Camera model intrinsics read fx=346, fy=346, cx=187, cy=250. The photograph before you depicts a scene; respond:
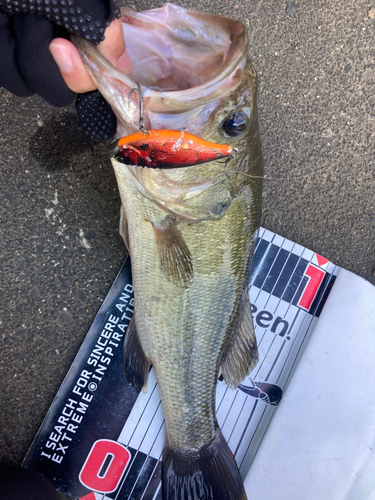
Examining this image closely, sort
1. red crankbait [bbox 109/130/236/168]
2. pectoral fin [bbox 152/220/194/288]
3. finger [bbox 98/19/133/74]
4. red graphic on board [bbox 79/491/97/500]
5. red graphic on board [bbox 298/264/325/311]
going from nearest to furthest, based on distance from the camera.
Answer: red crankbait [bbox 109/130/236/168] → finger [bbox 98/19/133/74] → pectoral fin [bbox 152/220/194/288] → red graphic on board [bbox 79/491/97/500] → red graphic on board [bbox 298/264/325/311]

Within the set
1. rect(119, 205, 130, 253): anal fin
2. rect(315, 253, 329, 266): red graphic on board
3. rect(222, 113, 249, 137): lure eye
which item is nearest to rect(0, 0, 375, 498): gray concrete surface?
rect(315, 253, 329, 266): red graphic on board

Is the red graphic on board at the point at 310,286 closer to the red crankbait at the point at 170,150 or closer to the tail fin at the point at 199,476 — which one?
the tail fin at the point at 199,476

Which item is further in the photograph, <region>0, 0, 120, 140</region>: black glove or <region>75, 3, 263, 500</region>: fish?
<region>75, 3, 263, 500</region>: fish

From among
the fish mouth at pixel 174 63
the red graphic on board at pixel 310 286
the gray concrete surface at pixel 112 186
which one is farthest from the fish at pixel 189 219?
the red graphic on board at pixel 310 286

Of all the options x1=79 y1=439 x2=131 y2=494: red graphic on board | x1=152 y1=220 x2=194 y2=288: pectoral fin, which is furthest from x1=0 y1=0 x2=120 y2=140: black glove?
x1=79 y1=439 x2=131 y2=494: red graphic on board

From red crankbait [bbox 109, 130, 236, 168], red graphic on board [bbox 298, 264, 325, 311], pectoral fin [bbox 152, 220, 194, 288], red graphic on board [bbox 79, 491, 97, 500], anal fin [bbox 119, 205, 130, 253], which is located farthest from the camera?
red graphic on board [bbox 298, 264, 325, 311]

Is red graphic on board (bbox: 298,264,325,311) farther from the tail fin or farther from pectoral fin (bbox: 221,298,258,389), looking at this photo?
the tail fin

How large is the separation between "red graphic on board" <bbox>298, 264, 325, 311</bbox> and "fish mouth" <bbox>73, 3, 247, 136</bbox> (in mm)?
1197

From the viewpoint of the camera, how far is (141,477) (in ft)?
5.90

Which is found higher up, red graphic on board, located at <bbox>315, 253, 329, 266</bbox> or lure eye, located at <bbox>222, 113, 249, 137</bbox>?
lure eye, located at <bbox>222, 113, 249, 137</bbox>

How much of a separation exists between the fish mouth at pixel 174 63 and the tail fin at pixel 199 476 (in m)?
1.52

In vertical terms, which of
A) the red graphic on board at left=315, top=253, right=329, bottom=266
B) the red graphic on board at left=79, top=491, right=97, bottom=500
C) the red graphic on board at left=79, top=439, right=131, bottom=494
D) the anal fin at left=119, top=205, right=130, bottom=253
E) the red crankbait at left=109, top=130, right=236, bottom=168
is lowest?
the red graphic on board at left=79, top=491, right=97, bottom=500

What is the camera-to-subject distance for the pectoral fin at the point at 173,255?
141 cm

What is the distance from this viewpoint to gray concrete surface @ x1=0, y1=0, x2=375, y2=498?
177 cm
